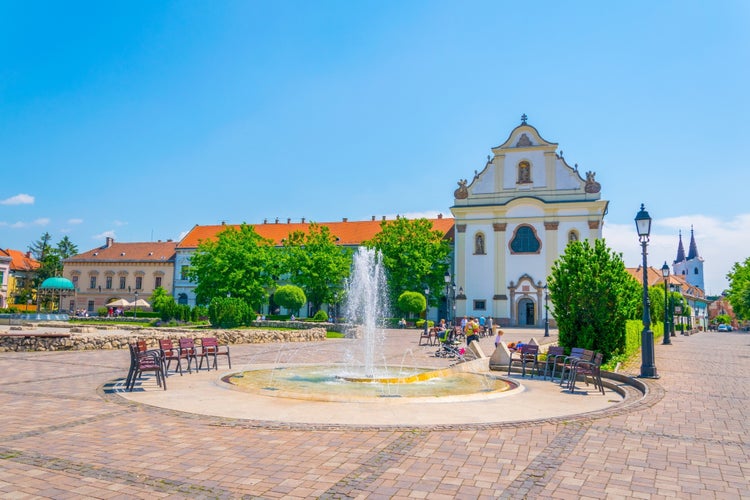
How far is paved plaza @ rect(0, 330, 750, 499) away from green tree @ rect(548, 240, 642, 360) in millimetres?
5920

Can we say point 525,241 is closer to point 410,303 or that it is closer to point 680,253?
point 410,303

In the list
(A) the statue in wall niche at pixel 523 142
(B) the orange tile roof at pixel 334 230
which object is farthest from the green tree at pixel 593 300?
(B) the orange tile roof at pixel 334 230

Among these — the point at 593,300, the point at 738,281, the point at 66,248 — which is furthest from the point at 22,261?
the point at 738,281

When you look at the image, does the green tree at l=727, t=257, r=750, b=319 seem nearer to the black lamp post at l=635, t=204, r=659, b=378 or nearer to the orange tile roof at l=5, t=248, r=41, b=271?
the black lamp post at l=635, t=204, r=659, b=378

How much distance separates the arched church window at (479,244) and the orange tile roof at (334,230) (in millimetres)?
6792

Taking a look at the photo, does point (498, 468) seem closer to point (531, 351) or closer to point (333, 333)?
point (531, 351)

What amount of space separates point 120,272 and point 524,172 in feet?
180

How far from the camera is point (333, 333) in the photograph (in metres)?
37.0

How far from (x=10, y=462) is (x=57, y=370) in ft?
30.3

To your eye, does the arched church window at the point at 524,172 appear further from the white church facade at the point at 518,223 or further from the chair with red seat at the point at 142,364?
the chair with red seat at the point at 142,364

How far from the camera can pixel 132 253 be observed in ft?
244

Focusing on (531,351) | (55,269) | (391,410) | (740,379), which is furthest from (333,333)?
(55,269)

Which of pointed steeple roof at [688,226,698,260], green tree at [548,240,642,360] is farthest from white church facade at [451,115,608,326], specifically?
pointed steeple roof at [688,226,698,260]

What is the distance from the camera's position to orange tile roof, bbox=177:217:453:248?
63625 mm
